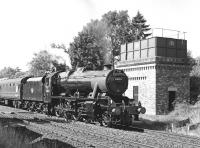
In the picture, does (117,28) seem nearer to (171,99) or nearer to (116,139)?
(171,99)

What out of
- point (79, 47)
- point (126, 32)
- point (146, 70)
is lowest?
point (146, 70)

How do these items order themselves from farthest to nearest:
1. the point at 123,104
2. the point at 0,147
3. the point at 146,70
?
the point at 146,70 → the point at 123,104 → the point at 0,147

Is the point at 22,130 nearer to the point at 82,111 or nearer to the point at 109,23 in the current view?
the point at 82,111

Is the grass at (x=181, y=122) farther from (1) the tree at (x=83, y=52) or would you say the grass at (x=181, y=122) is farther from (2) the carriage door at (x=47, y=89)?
(1) the tree at (x=83, y=52)

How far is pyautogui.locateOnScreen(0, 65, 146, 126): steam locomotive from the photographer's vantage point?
15.9 meters

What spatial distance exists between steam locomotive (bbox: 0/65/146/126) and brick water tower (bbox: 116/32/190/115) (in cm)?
663

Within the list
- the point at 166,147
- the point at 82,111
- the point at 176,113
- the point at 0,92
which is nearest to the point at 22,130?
the point at 82,111

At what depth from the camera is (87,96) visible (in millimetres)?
17859

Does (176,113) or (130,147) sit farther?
(176,113)

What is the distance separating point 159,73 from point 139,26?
3571 cm

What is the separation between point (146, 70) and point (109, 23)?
117ft

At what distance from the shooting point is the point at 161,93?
76.8 feet

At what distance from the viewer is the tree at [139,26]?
57.4 metres

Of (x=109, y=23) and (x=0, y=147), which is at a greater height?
(x=109, y=23)
